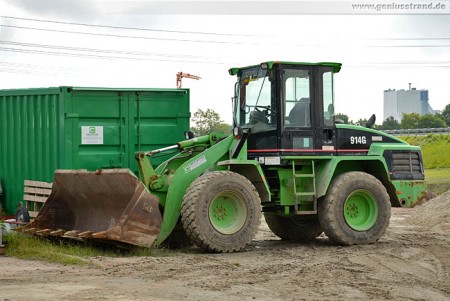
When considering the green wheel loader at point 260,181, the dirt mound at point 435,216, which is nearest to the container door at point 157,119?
the green wheel loader at point 260,181

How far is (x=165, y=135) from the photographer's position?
1466 cm

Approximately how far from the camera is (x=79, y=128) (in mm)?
13719

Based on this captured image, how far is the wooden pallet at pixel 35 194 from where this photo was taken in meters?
13.9

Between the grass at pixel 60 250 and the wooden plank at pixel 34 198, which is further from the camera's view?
the wooden plank at pixel 34 198

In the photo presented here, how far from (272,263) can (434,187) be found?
2209cm

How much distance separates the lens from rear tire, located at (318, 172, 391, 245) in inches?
543

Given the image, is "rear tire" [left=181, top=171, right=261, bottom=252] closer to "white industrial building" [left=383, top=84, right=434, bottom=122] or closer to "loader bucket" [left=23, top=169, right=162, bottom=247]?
"loader bucket" [left=23, top=169, right=162, bottom=247]

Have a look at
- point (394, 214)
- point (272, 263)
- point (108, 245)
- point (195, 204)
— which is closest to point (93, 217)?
point (108, 245)

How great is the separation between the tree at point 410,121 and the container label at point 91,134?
55892mm

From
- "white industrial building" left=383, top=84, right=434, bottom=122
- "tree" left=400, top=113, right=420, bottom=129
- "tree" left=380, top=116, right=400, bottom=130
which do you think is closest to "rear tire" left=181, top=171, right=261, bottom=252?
"tree" left=400, top=113, right=420, bottom=129

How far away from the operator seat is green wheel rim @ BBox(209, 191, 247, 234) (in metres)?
1.69

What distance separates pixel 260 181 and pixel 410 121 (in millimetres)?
56168

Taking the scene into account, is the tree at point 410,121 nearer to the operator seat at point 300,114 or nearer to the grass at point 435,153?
the grass at point 435,153

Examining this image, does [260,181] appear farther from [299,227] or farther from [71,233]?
[71,233]
